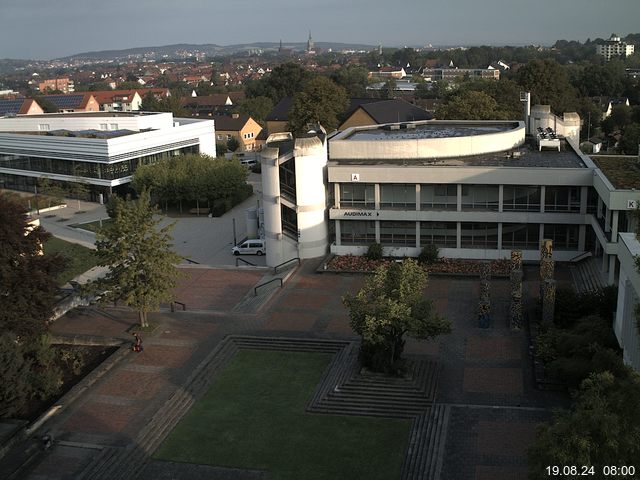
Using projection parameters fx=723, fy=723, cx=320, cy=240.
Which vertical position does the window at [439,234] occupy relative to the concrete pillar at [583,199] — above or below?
below

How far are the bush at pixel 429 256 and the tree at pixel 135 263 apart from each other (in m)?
13.2

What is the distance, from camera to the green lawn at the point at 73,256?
39781mm

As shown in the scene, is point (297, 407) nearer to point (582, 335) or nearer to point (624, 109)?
point (582, 335)

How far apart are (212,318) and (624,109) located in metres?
75.8

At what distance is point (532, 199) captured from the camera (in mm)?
36375

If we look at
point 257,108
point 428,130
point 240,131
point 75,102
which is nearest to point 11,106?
point 75,102

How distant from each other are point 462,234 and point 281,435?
61.9 feet

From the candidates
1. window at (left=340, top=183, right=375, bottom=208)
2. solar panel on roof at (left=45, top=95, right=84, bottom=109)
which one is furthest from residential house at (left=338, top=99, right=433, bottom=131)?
solar panel on roof at (left=45, top=95, right=84, bottom=109)

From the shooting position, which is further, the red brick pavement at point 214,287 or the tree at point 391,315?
the red brick pavement at point 214,287

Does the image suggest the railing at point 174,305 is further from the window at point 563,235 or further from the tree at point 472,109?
the tree at point 472,109

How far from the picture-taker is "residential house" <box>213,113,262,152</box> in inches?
3652
